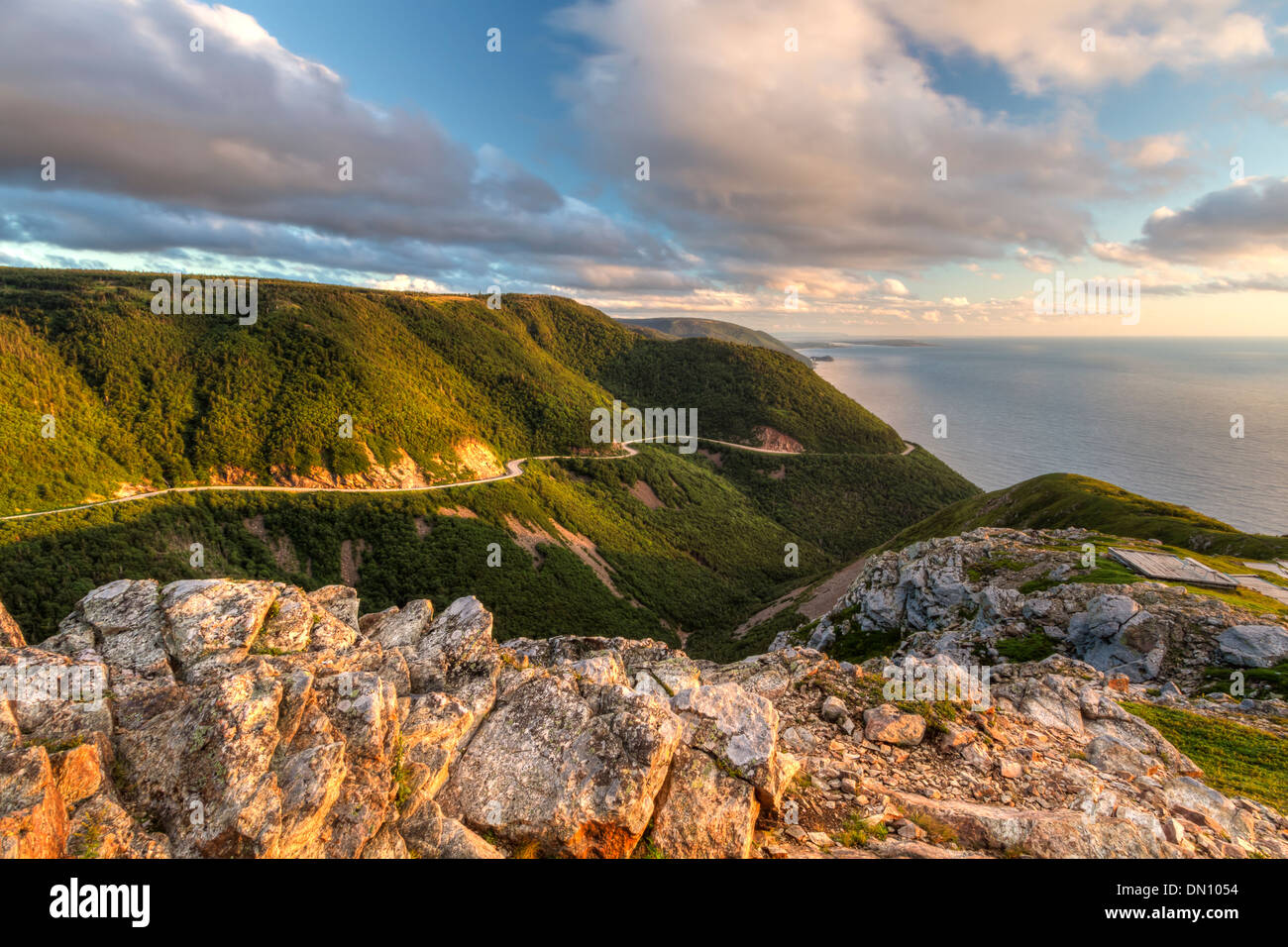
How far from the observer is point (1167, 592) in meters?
21.4

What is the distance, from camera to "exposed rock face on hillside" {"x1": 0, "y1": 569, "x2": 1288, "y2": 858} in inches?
262

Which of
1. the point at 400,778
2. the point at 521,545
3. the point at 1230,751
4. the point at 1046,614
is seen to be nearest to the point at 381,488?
the point at 521,545

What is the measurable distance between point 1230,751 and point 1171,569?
18187 millimetres

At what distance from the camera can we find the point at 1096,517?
4394 cm

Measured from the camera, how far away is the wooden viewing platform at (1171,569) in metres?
25.1

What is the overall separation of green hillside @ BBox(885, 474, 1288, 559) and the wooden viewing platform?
878cm

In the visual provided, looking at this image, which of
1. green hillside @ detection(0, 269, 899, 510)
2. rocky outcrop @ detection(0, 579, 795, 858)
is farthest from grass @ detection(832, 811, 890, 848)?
green hillside @ detection(0, 269, 899, 510)

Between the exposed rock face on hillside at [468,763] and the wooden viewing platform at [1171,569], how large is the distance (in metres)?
18.3

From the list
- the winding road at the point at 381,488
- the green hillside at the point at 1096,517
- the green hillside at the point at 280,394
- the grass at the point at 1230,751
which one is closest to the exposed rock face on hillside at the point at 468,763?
the grass at the point at 1230,751

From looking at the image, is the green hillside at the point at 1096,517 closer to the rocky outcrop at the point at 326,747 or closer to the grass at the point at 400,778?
the rocky outcrop at the point at 326,747

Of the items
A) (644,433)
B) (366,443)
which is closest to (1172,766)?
(366,443)

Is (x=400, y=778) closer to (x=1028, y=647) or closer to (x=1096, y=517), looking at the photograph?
(x=1028, y=647)
